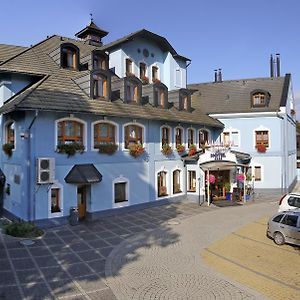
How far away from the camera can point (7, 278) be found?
10906mm

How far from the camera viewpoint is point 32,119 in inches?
684

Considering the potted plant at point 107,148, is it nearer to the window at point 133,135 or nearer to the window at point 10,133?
the window at point 133,135

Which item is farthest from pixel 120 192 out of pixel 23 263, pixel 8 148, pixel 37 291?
pixel 37 291

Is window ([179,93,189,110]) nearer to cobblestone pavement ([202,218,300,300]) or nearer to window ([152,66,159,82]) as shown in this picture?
window ([152,66,159,82])

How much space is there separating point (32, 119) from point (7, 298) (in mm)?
10017

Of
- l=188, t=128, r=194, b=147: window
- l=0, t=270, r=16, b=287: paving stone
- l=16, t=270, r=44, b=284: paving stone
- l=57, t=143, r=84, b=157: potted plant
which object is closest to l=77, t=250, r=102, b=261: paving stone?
l=16, t=270, r=44, b=284: paving stone

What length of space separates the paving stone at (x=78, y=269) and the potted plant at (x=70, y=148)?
7.52 metres

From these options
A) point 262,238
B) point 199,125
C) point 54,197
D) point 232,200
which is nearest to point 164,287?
point 262,238

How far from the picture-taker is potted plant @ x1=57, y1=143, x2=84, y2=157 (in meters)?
18.1

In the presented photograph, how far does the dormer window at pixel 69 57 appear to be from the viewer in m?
22.1

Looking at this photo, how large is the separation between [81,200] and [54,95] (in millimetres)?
6361

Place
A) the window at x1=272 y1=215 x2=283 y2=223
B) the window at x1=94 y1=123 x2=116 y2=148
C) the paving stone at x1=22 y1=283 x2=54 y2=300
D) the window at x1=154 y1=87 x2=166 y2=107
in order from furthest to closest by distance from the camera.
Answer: the window at x1=154 y1=87 x2=166 y2=107 → the window at x1=94 y1=123 x2=116 y2=148 → the window at x1=272 y1=215 x2=283 y2=223 → the paving stone at x1=22 y1=283 x2=54 y2=300

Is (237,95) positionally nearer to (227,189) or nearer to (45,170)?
(227,189)

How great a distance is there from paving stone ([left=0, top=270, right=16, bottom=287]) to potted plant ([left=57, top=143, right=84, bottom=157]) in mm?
7928
